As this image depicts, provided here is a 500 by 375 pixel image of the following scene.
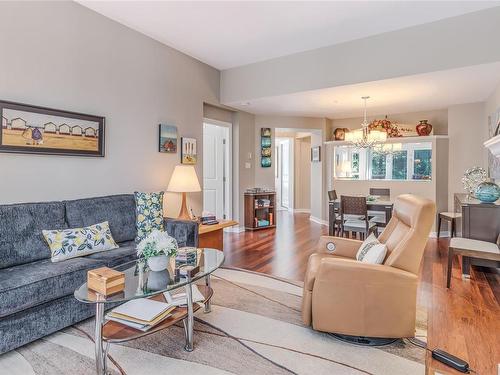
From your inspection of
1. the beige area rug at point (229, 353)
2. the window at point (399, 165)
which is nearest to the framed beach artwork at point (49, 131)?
the beige area rug at point (229, 353)

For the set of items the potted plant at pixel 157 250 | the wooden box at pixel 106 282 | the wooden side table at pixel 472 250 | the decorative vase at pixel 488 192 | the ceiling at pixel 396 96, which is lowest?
the wooden side table at pixel 472 250

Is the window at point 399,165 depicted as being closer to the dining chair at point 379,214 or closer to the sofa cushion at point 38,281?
the dining chair at point 379,214

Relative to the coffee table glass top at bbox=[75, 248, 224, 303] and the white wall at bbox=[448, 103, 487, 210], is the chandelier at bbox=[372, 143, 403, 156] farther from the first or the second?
the coffee table glass top at bbox=[75, 248, 224, 303]

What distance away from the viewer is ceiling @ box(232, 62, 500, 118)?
13.4ft

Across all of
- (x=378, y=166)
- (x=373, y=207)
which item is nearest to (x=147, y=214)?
(x=373, y=207)

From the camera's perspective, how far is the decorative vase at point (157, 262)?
7.07ft

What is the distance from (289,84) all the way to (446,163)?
3494mm

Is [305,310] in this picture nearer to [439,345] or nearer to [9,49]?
[439,345]

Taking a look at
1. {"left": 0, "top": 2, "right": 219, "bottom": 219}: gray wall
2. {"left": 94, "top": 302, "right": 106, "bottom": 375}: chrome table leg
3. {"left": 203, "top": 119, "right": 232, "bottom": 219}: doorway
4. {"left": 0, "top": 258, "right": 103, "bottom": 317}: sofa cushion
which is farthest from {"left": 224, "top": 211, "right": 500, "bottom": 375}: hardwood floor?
{"left": 0, "top": 258, "right": 103, "bottom": 317}: sofa cushion

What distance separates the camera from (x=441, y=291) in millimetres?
3201

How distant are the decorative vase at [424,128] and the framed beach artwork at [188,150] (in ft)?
14.3

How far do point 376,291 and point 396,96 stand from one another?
4.03 metres

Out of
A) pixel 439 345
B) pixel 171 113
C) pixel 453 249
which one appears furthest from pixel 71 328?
pixel 453 249

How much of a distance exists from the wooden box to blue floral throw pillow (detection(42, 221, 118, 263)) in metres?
0.93
